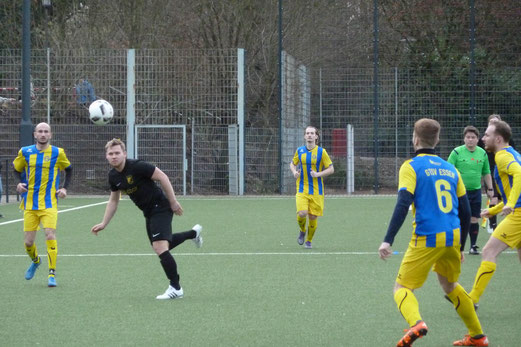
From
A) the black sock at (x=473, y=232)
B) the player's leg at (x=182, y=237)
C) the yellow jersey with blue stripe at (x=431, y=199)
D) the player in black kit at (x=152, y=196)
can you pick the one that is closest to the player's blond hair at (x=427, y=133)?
the yellow jersey with blue stripe at (x=431, y=199)

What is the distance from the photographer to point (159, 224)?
8656 millimetres

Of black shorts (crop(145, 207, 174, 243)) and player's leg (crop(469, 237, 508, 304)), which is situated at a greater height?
black shorts (crop(145, 207, 174, 243))

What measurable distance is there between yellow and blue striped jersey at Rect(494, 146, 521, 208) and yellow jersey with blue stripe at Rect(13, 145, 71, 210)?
489cm

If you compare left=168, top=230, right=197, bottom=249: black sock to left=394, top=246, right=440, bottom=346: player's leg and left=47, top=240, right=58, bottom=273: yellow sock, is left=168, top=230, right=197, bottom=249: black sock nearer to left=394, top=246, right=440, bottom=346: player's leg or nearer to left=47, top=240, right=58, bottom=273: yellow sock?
left=47, top=240, right=58, bottom=273: yellow sock

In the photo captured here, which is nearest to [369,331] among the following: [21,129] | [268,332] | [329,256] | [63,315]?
[268,332]

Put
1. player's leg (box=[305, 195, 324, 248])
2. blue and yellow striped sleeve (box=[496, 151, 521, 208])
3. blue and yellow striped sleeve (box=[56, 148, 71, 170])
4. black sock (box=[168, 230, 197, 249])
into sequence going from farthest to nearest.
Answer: player's leg (box=[305, 195, 324, 248]) → blue and yellow striped sleeve (box=[56, 148, 71, 170]) → black sock (box=[168, 230, 197, 249]) → blue and yellow striped sleeve (box=[496, 151, 521, 208])

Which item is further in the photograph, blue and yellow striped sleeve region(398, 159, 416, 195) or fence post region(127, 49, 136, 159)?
fence post region(127, 49, 136, 159)

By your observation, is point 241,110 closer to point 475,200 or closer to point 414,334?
point 475,200

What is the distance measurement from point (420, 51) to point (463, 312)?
20.8m

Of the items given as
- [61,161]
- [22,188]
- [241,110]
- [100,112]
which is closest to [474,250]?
[61,161]

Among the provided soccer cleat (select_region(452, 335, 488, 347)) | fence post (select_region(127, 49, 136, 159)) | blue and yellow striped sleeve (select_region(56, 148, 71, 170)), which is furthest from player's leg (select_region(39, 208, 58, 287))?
fence post (select_region(127, 49, 136, 159))

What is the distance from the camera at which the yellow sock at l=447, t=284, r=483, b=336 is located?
6203 mm

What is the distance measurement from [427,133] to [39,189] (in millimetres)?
5389

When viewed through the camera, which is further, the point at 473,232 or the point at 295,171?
the point at 295,171
